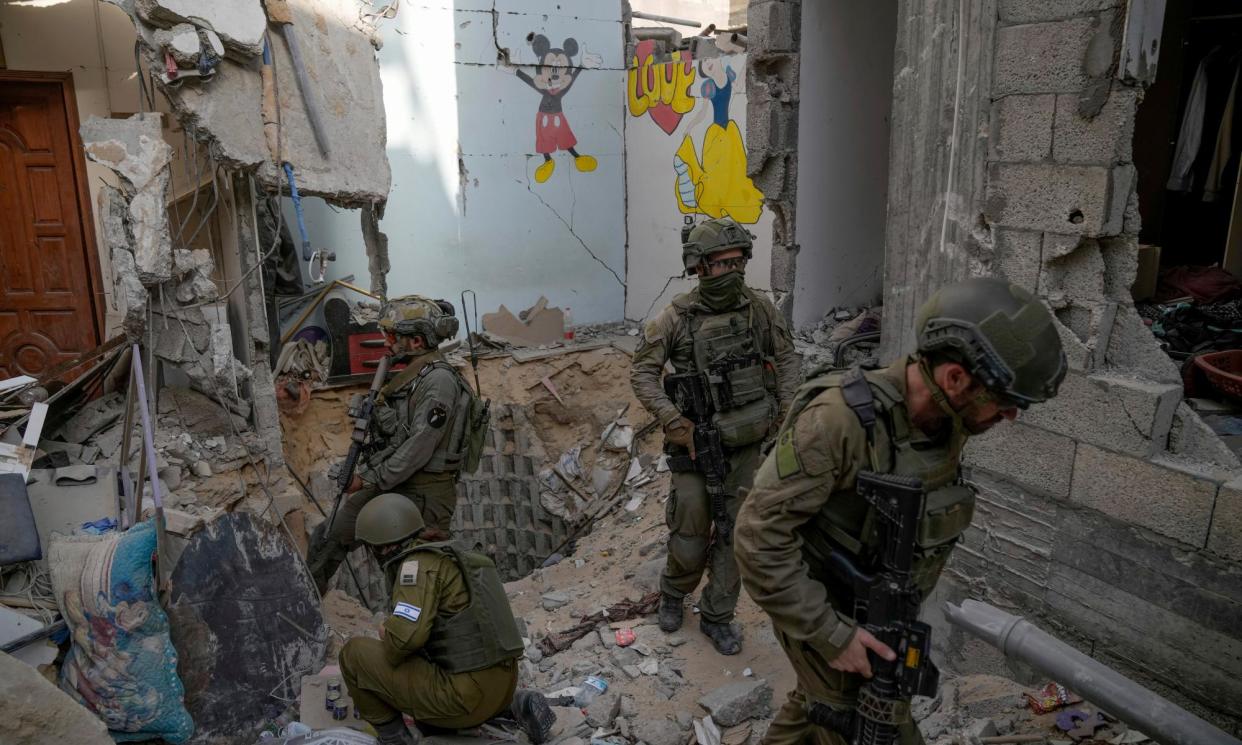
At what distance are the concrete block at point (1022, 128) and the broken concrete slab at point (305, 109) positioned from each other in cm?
409

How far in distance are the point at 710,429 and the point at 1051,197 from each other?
1.84m

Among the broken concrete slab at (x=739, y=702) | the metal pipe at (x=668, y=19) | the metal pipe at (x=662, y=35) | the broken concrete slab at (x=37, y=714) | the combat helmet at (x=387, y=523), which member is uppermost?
the metal pipe at (x=668, y=19)

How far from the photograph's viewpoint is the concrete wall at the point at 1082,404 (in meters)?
3.07

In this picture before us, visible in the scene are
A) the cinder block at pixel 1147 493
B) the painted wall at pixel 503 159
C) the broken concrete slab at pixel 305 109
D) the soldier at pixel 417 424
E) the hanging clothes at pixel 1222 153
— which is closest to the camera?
the cinder block at pixel 1147 493

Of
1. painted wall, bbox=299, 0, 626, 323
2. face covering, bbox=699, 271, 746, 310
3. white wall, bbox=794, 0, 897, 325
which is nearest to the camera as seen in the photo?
face covering, bbox=699, 271, 746, 310

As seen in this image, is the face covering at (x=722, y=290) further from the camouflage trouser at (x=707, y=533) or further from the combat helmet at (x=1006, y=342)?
the combat helmet at (x=1006, y=342)

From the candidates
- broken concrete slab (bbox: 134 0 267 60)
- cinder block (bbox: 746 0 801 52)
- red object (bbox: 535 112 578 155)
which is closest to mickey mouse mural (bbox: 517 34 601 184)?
red object (bbox: 535 112 578 155)

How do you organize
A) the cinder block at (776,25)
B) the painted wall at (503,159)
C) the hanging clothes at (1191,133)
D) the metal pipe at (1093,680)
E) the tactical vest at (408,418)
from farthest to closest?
the painted wall at (503,159), the cinder block at (776,25), the hanging clothes at (1191,133), the tactical vest at (408,418), the metal pipe at (1093,680)

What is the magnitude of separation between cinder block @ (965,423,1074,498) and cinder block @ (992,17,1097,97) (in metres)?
1.48

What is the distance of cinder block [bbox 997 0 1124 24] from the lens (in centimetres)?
319

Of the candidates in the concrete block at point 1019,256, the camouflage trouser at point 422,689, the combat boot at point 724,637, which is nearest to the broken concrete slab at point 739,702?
the combat boot at point 724,637

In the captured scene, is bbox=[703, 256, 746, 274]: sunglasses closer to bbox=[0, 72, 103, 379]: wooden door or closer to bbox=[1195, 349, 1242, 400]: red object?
bbox=[1195, 349, 1242, 400]: red object

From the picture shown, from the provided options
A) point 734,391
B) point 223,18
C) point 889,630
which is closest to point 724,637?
point 734,391

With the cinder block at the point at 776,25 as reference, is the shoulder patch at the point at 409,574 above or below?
below
